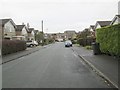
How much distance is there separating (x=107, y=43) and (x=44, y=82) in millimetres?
13397

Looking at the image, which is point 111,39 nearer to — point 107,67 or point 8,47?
point 107,67

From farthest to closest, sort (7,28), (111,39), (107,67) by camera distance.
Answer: (7,28)
(111,39)
(107,67)

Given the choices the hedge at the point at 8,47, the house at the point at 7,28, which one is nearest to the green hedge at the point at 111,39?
the hedge at the point at 8,47

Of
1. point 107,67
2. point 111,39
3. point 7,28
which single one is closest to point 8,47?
point 111,39

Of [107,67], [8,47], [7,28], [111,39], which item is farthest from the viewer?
[7,28]

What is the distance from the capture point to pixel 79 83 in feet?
34.9

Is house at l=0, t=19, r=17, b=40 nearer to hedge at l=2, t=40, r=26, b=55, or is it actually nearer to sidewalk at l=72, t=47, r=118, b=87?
hedge at l=2, t=40, r=26, b=55

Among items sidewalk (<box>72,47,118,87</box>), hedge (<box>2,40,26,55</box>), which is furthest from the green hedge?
hedge (<box>2,40,26,55</box>)

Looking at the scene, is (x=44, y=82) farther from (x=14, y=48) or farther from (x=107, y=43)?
(x=14, y=48)

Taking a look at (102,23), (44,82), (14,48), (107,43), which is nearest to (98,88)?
(44,82)

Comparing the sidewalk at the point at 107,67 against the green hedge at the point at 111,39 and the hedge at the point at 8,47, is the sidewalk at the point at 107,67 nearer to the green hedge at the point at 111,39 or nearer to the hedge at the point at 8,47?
the green hedge at the point at 111,39

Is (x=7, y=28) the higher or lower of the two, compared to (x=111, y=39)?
higher

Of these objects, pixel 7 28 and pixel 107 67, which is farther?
pixel 7 28

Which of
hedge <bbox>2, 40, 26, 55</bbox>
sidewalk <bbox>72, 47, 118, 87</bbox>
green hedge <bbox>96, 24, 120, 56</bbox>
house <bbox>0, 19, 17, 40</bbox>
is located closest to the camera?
sidewalk <bbox>72, 47, 118, 87</bbox>
